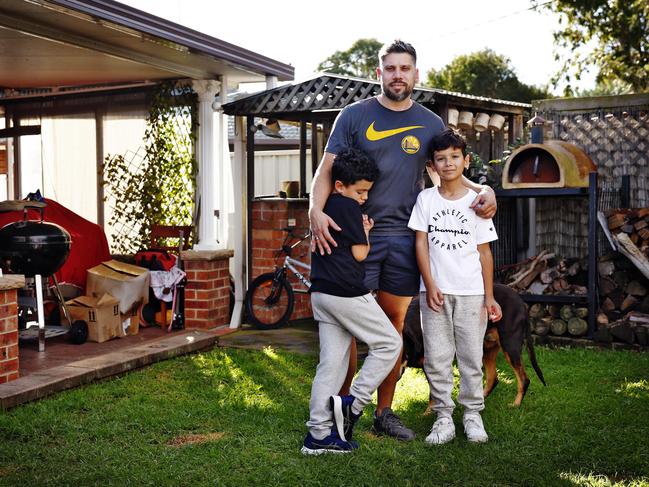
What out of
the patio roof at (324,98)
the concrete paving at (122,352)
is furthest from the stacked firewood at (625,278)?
the concrete paving at (122,352)

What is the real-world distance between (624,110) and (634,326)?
224cm

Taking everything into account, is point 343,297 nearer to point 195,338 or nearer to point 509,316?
point 509,316

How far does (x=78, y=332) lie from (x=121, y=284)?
0.61m

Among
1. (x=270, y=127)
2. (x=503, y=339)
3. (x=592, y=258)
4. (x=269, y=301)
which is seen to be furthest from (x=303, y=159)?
(x=503, y=339)

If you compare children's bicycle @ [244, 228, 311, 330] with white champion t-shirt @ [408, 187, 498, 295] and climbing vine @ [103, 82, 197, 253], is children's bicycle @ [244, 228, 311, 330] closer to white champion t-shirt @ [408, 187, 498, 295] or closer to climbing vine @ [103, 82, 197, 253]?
climbing vine @ [103, 82, 197, 253]

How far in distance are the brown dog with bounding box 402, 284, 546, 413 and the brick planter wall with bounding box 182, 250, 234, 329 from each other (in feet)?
9.85

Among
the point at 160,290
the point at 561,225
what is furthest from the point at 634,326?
the point at 160,290

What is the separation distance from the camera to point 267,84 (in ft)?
27.0

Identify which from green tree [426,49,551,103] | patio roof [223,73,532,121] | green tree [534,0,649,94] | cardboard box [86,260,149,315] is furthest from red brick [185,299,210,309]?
green tree [426,49,551,103]

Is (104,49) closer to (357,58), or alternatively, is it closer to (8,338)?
(8,338)

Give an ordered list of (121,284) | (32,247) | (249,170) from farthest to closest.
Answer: (249,170) < (121,284) < (32,247)

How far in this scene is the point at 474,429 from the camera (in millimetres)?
4258

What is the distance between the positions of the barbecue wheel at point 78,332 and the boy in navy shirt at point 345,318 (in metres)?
3.42

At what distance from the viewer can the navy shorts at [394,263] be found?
4191 mm
